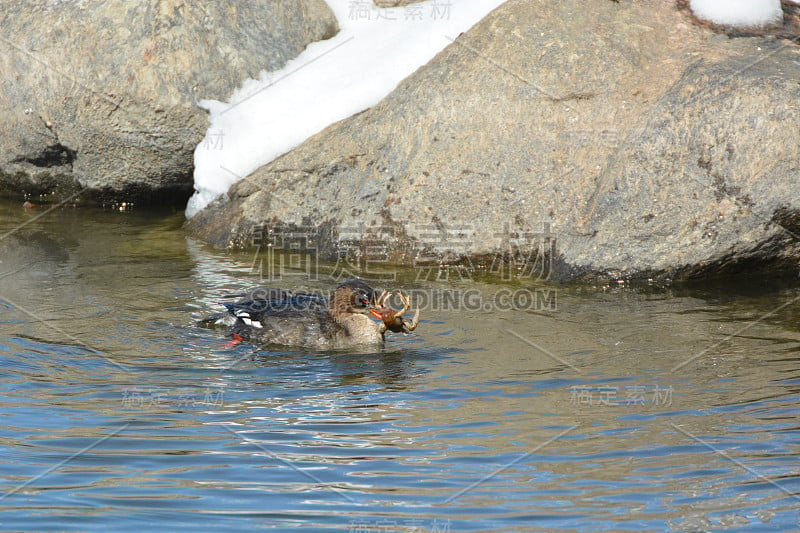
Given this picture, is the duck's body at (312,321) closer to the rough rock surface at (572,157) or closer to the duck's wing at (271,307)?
the duck's wing at (271,307)

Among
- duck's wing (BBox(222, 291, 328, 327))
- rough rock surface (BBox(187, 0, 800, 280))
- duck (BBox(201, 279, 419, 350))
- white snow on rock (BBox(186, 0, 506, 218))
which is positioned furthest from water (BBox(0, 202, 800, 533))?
white snow on rock (BBox(186, 0, 506, 218))

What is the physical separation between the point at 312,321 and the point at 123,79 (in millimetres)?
4939

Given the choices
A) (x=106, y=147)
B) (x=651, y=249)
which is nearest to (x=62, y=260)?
(x=106, y=147)

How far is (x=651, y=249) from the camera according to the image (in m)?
9.20

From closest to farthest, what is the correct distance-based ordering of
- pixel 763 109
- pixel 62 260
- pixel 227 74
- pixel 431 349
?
1. pixel 431 349
2. pixel 763 109
3. pixel 62 260
4. pixel 227 74

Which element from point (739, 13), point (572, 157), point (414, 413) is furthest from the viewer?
point (739, 13)

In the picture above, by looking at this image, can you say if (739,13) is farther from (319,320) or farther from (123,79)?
(123,79)

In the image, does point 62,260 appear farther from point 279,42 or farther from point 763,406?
point 763,406

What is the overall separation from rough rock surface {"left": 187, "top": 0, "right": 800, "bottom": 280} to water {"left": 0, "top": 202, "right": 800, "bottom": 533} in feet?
1.69

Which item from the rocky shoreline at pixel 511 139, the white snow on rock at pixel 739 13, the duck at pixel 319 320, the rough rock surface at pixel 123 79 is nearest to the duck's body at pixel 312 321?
the duck at pixel 319 320

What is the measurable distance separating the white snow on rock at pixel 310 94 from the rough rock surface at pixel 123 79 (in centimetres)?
33

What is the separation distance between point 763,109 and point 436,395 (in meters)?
4.61

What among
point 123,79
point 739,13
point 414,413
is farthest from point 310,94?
point 414,413

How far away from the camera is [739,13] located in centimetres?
990
